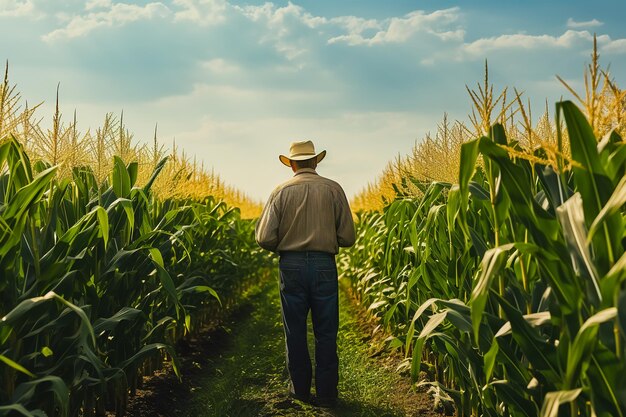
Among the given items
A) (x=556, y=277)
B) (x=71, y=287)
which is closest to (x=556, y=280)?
(x=556, y=277)

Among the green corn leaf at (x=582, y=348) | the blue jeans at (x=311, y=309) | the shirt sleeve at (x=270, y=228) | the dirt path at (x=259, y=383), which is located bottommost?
the dirt path at (x=259, y=383)

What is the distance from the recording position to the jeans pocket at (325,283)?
5871mm

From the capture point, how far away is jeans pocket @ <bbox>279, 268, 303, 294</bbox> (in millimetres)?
5859

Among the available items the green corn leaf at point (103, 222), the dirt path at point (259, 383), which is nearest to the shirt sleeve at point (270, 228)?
the dirt path at point (259, 383)

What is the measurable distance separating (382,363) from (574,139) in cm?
548

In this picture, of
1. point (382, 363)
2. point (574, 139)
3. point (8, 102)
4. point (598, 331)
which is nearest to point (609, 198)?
point (574, 139)

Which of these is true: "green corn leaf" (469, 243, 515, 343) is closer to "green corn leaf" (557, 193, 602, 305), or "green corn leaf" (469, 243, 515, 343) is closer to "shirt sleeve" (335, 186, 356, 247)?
"green corn leaf" (557, 193, 602, 305)

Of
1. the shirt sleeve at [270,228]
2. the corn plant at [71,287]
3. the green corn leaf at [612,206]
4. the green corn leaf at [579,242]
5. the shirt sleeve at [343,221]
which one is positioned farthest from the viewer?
the shirt sleeve at [343,221]

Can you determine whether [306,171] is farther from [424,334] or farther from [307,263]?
[424,334]

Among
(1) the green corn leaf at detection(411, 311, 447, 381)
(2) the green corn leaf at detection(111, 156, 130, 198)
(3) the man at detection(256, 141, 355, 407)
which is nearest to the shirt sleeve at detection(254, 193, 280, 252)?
(3) the man at detection(256, 141, 355, 407)

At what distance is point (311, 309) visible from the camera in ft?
19.5

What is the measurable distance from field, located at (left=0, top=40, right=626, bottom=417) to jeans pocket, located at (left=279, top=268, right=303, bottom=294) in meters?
1.03

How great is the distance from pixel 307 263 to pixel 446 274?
4.34 ft

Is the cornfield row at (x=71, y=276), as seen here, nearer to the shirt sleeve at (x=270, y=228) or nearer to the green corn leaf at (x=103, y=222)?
the green corn leaf at (x=103, y=222)
